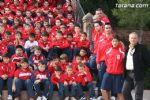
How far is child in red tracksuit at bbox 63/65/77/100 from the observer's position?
11742 millimetres

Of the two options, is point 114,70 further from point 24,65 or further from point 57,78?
point 24,65

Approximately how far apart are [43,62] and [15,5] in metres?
6.47

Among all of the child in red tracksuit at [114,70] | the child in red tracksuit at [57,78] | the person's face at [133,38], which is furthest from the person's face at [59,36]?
the person's face at [133,38]

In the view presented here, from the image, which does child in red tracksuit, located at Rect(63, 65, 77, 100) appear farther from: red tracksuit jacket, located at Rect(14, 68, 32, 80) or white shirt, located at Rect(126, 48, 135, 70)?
white shirt, located at Rect(126, 48, 135, 70)

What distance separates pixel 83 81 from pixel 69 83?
0.35 m

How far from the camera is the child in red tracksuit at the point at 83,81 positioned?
11805mm

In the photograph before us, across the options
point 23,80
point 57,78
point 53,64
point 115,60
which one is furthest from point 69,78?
point 115,60

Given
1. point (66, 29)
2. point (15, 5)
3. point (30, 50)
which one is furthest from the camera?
point (15, 5)

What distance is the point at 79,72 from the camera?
12.0 m

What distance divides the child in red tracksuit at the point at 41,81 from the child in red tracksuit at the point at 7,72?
549 mm

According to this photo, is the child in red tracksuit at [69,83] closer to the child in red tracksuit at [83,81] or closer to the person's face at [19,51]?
the child in red tracksuit at [83,81]

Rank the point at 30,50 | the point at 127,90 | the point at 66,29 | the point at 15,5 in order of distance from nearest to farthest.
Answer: the point at 127,90
the point at 30,50
the point at 66,29
the point at 15,5

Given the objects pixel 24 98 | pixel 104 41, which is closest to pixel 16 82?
pixel 24 98

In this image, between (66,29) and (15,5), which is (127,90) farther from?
(15,5)
